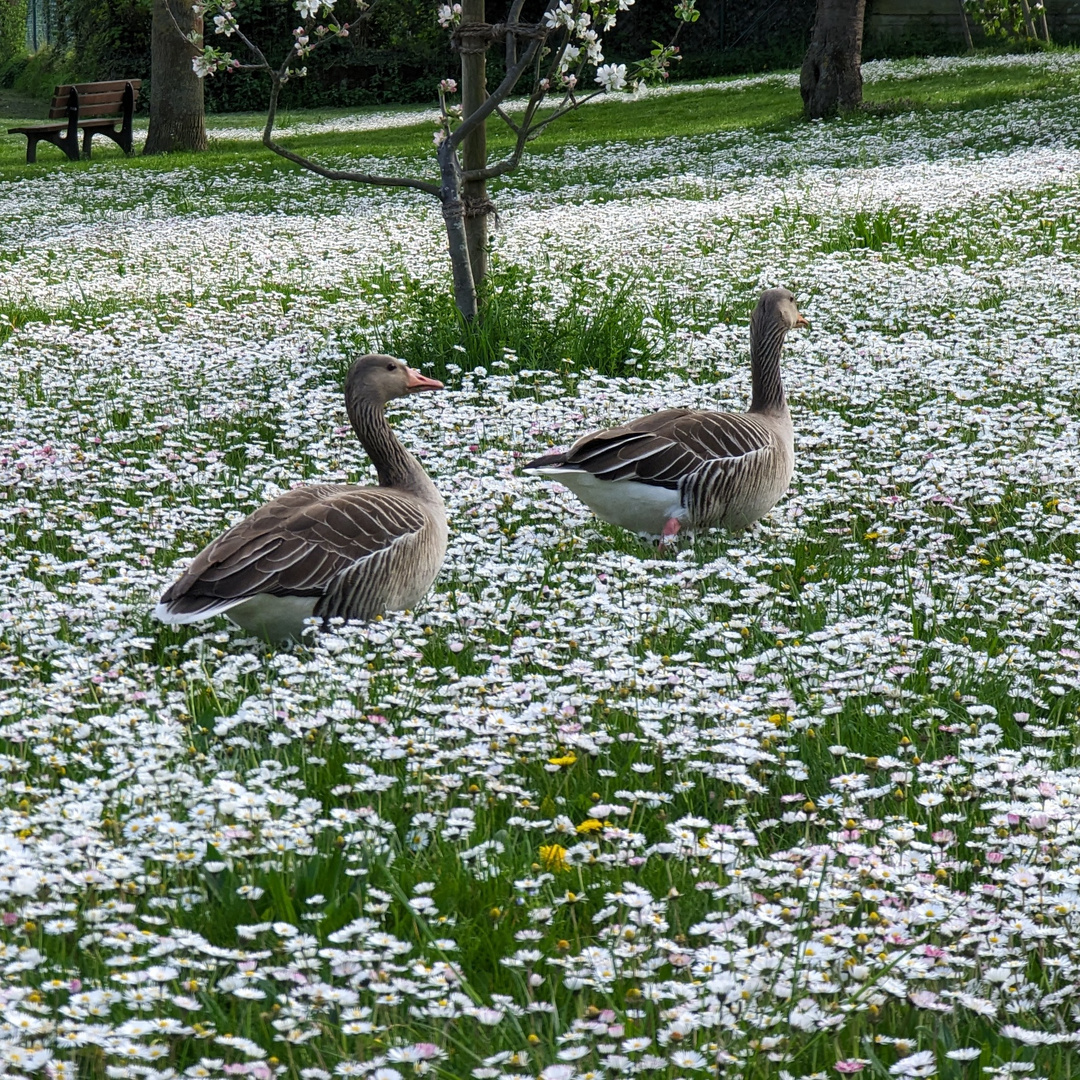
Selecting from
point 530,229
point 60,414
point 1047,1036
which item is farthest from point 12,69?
point 1047,1036

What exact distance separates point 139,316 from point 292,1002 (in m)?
12.0

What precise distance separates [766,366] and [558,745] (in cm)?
391

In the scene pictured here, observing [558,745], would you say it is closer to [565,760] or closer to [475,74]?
[565,760]

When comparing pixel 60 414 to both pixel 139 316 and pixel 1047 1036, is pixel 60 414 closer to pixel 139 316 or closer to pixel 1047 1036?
pixel 139 316

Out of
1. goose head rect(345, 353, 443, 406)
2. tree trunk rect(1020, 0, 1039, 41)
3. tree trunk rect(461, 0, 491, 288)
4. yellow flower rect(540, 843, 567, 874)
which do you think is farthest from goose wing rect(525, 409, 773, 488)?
tree trunk rect(1020, 0, 1039, 41)

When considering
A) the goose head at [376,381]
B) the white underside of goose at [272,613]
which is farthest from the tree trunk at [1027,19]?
the white underside of goose at [272,613]

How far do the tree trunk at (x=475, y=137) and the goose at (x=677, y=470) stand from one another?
4.46 meters

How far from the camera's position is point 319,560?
19.6ft

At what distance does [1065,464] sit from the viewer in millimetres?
8305

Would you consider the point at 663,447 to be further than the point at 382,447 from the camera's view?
Yes

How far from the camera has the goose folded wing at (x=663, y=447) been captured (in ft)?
23.3

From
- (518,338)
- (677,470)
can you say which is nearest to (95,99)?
(518,338)

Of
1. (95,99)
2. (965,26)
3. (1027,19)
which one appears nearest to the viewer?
(1027,19)

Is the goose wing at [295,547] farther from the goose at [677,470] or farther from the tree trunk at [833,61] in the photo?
the tree trunk at [833,61]
